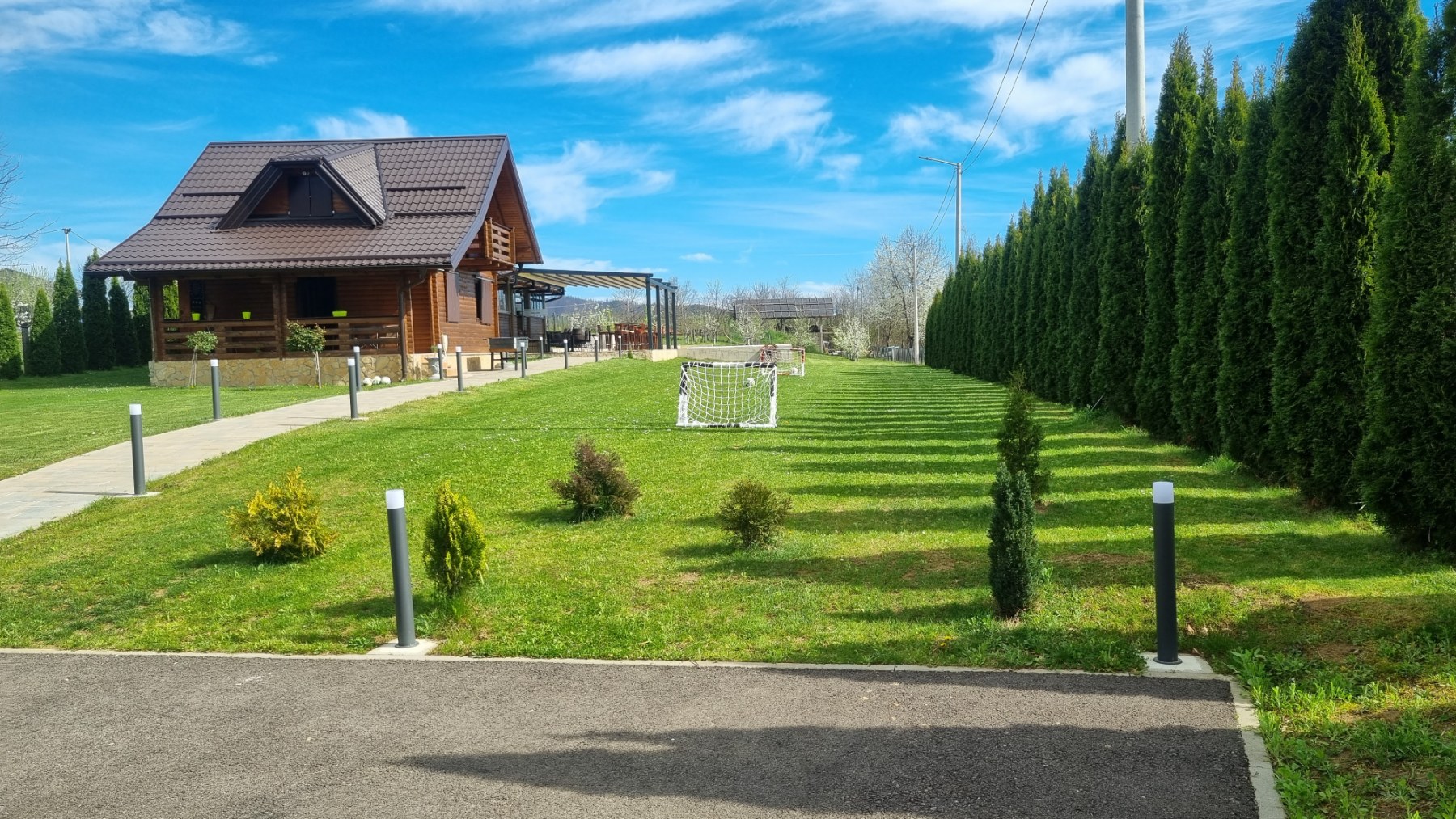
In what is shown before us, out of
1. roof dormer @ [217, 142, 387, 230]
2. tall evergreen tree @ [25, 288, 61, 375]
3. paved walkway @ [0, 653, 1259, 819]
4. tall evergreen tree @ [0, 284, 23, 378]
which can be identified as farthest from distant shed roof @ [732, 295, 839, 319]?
paved walkway @ [0, 653, 1259, 819]

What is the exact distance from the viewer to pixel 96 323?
3497 centimetres

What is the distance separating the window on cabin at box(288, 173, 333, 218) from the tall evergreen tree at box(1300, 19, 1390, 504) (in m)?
25.5

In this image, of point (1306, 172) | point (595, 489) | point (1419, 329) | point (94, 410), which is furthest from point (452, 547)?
point (94, 410)

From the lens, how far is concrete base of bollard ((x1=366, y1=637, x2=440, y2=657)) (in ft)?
17.7

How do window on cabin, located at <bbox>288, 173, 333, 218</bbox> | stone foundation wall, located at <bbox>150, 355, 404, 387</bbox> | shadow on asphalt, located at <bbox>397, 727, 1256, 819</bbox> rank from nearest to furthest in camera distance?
shadow on asphalt, located at <bbox>397, 727, 1256, 819</bbox>, stone foundation wall, located at <bbox>150, 355, 404, 387</bbox>, window on cabin, located at <bbox>288, 173, 333, 218</bbox>

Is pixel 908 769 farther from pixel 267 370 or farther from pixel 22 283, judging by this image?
pixel 22 283

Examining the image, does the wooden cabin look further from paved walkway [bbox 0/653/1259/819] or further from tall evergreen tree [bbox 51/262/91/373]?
paved walkway [bbox 0/653/1259/819]

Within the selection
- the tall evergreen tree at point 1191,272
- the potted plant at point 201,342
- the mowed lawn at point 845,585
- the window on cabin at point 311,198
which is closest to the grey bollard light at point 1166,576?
the mowed lawn at point 845,585

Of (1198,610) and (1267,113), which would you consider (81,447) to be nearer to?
(1198,610)

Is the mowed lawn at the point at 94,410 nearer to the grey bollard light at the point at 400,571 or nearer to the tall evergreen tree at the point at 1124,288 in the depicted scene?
the grey bollard light at the point at 400,571

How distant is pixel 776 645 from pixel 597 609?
4.34ft

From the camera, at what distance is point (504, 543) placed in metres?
7.80

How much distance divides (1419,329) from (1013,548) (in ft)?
11.2

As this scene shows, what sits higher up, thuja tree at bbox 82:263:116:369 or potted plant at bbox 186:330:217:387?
thuja tree at bbox 82:263:116:369
